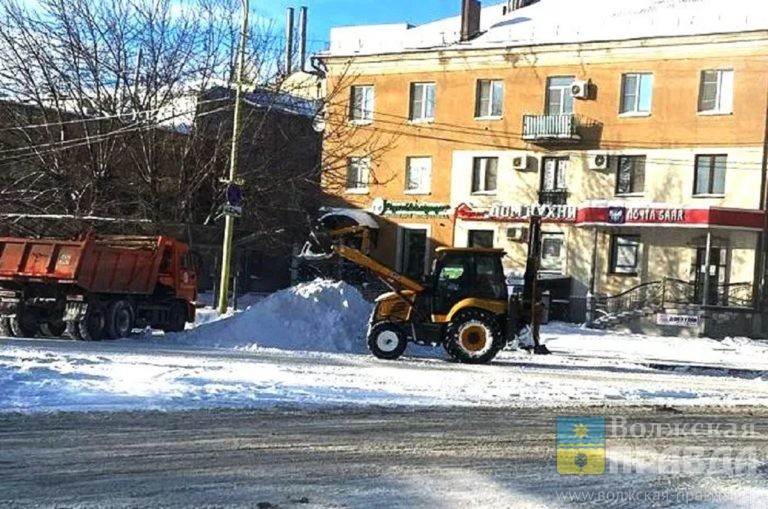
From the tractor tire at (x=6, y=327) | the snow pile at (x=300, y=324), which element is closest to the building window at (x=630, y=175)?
the snow pile at (x=300, y=324)

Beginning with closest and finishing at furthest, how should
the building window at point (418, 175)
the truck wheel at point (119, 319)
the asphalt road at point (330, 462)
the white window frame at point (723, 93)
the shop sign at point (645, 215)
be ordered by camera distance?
the asphalt road at point (330, 462), the truck wheel at point (119, 319), the shop sign at point (645, 215), the white window frame at point (723, 93), the building window at point (418, 175)

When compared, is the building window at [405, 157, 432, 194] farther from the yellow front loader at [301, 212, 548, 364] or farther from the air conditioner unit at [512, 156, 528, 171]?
the yellow front loader at [301, 212, 548, 364]

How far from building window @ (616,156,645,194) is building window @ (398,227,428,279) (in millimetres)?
8938

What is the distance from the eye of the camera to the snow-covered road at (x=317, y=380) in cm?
1177

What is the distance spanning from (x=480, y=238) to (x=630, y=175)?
6.95 metres

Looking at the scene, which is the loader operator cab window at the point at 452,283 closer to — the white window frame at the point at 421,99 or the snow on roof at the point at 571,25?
the snow on roof at the point at 571,25

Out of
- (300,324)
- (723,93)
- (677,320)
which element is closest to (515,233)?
(677,320)

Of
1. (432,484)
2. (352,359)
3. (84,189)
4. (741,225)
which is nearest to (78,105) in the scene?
(84,189)

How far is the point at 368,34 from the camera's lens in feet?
149

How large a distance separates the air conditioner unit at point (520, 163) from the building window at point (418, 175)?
412 centimetres

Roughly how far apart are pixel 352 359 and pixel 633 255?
21071mm

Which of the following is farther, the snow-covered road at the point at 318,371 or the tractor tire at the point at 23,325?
the tractor tire at the point at 23,325

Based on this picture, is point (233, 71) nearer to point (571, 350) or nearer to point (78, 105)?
point (78, 105)

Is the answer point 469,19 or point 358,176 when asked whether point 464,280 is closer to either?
point 358,176
